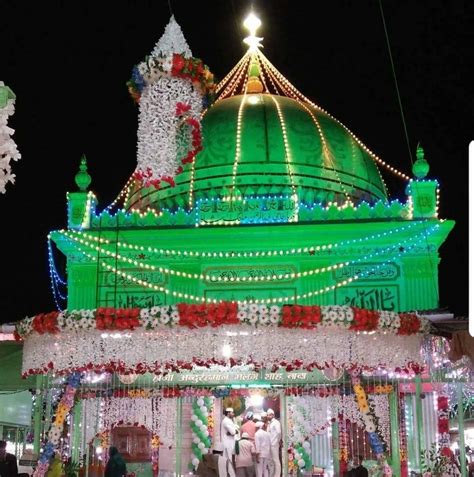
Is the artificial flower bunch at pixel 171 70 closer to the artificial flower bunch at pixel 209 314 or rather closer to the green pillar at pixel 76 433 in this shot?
the artificial flower bunch at pixel 209 314

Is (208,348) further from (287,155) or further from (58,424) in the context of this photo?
(287,155)

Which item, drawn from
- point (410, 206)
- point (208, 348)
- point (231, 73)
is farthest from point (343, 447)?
point (231, 73)

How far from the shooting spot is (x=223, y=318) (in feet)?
45.8

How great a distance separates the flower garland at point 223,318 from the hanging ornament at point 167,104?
10.6 feet

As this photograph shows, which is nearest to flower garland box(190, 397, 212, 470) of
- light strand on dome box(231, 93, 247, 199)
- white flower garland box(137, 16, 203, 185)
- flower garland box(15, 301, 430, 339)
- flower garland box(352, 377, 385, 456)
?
light strand on dome box(231, 93, 247, 199)

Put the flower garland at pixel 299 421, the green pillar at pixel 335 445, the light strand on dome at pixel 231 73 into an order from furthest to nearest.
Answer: the light strand on dome at pixel 231 73, the green pillar at pixel 335 445, the flower garland at pixel 299 421

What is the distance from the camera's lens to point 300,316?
1394 centimetres

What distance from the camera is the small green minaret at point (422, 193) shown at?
22141mm

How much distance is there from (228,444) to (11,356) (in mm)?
4698

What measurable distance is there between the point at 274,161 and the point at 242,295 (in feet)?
15.9

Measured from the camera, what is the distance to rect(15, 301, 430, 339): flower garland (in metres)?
14.0

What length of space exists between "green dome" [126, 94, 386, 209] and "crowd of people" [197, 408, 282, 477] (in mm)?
7887

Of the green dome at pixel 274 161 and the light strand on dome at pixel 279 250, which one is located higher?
the green dome at pixel 274 161

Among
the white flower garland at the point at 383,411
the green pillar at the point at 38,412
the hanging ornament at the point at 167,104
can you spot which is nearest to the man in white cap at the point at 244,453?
the white flower garland at the point at 383,411
